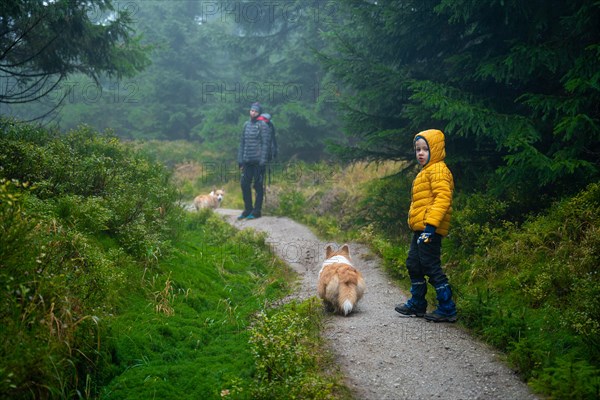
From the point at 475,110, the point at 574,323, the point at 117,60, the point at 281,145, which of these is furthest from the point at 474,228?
the point at 281,145

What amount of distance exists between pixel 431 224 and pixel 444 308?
1.17 meters

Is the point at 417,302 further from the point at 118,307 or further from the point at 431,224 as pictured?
the point at 118,307

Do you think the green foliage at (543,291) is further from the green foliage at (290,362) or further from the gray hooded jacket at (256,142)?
the gray hooded jacket at (256,142)

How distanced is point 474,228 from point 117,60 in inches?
347

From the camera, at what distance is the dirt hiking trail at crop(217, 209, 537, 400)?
4.01 metres

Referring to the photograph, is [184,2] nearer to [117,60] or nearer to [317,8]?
[317,8]

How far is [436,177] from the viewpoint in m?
5.50

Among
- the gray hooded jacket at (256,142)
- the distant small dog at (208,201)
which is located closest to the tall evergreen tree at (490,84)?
the gray hooded jacket at (256,142)

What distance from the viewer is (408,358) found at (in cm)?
466

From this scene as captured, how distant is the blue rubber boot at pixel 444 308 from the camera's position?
18.2 ft

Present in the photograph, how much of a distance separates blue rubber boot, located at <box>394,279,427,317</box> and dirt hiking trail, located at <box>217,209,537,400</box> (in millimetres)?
115

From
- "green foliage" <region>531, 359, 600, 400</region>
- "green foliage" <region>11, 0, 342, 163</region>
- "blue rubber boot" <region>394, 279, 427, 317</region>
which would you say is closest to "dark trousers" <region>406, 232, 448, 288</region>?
"blue rubber boot" <region>394, 279, 427, 317</region>

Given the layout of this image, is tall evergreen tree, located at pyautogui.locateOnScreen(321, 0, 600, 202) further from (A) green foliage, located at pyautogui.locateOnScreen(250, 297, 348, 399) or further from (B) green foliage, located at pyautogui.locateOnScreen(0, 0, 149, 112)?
(B) green foliage, located at pyautogui.locateOnScreen(0, 0, 149, 112)

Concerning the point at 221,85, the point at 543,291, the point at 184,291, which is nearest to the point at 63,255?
the point at 184,291
